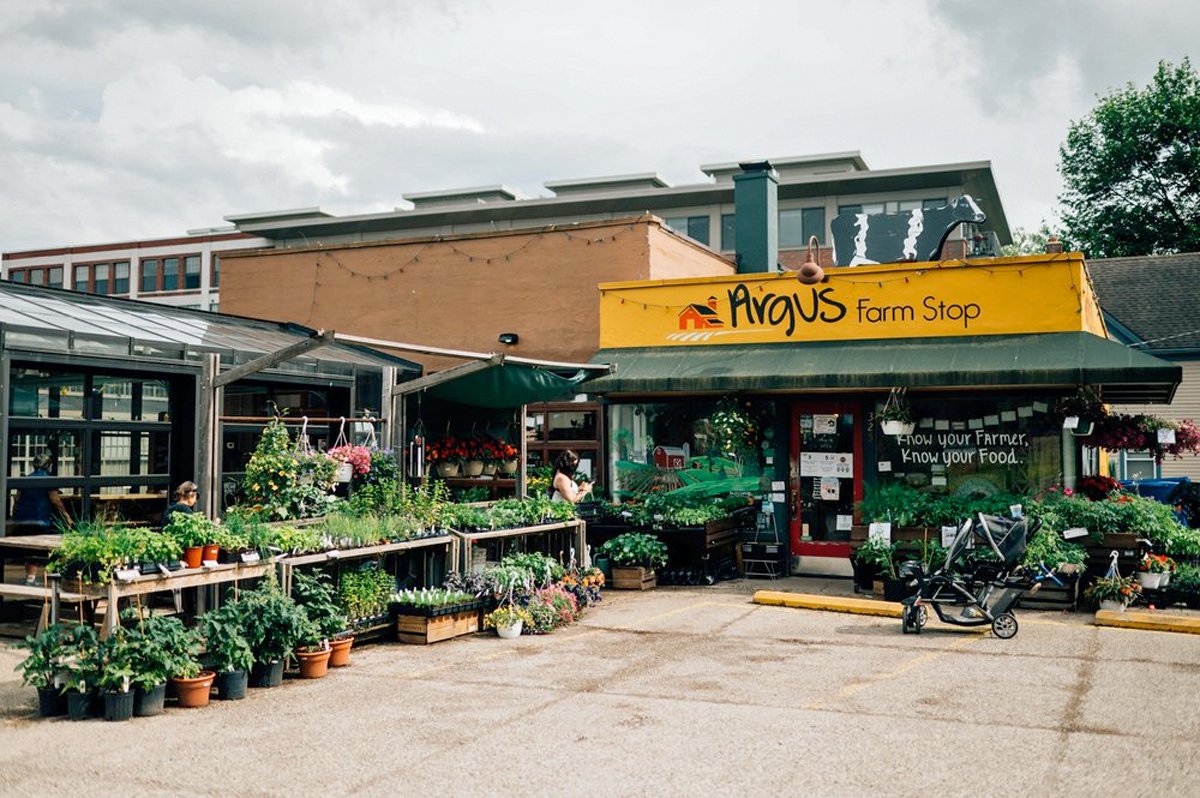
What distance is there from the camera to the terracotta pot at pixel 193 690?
8234 millimetres

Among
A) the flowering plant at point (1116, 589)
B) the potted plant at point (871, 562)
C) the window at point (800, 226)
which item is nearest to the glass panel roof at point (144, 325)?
the potted plant at point (871, 562)

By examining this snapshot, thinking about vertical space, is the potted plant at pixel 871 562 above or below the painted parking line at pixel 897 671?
above

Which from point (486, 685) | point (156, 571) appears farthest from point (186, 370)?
point (486, 685)

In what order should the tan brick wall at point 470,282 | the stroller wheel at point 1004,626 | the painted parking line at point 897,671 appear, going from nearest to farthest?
the painted parking line at point 897,671, the stroller wheel at point 1004,626, the tan brick wall at point 470,282

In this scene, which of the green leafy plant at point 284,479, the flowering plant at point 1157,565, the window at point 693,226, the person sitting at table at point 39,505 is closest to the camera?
the green leafy plant at point 284,479

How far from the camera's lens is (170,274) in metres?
68.1

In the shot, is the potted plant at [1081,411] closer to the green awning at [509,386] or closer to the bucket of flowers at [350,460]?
the green awning at [509,386]

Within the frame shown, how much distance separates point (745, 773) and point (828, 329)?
395 inches

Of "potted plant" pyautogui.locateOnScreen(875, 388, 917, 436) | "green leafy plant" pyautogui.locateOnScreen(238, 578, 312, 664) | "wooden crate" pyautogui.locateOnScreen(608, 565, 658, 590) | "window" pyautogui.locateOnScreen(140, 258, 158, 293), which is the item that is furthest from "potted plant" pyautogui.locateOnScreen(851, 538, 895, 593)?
"window" pyautogui.locateOnScreen(140, 258, 158, 293)

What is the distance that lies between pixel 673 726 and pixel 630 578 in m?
7.16

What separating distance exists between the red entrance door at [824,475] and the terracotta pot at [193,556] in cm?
929

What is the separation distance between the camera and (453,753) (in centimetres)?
708

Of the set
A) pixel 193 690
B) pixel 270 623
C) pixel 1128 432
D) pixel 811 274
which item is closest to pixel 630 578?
pixel 811 274

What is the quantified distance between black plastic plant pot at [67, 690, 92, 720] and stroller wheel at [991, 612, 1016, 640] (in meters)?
8.46
